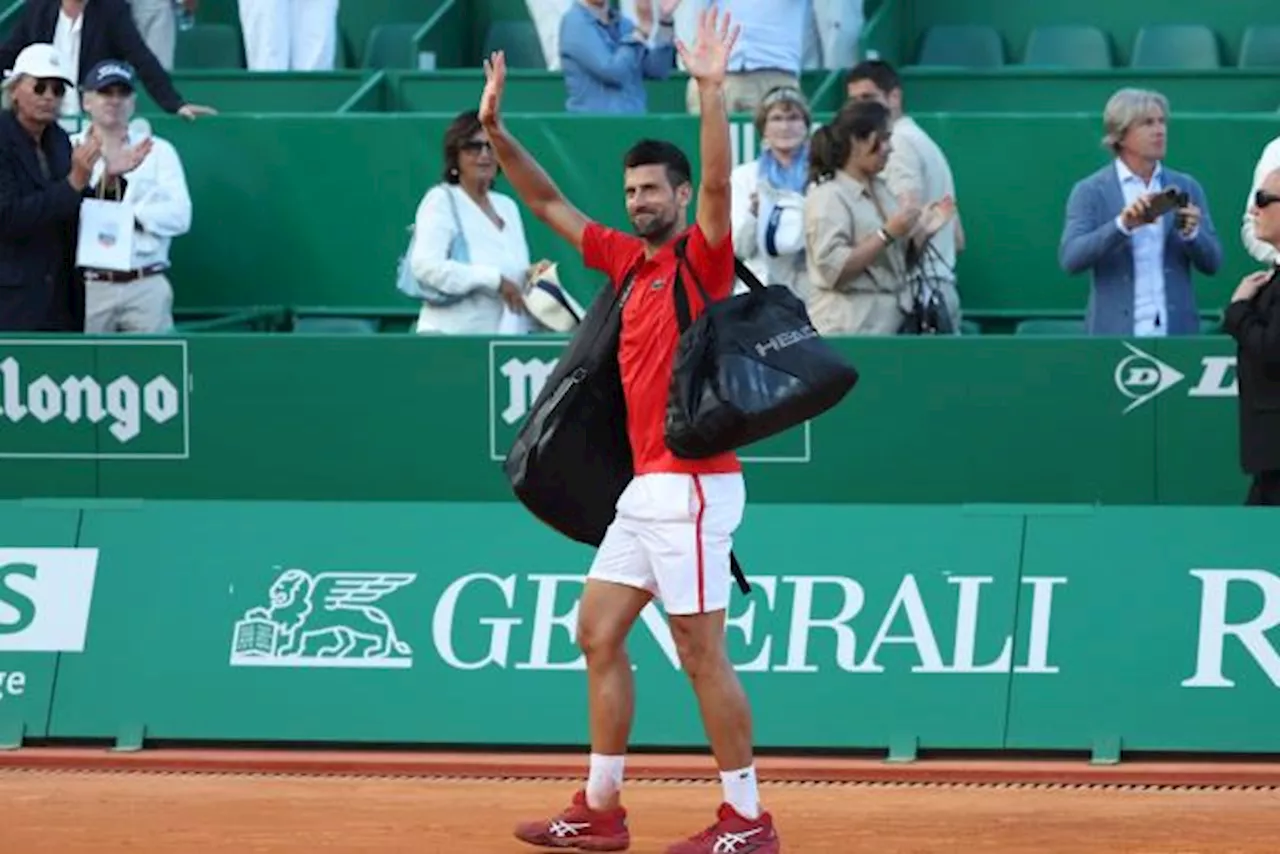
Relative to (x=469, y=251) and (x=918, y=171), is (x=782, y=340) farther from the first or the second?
(x=918, y=171)

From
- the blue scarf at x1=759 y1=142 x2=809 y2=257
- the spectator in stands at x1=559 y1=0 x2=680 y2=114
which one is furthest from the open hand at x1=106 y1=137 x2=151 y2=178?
the blue scarf at x1=759 y1=142 x2=809 y2=257

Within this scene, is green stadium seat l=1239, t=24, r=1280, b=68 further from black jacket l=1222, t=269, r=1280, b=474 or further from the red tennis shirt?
the red tennis shirt

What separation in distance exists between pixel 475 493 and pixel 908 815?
4.11 meters

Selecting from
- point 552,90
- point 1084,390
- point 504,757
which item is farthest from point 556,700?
point 552,90

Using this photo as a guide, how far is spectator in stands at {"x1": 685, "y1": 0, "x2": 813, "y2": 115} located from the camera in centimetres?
1486

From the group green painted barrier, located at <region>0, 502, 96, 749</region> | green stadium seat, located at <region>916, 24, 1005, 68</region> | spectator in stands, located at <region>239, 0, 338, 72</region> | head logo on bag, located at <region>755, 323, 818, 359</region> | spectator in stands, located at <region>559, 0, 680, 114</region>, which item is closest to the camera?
head logo on bag, located at <region>755, 323, 818, 359</region>

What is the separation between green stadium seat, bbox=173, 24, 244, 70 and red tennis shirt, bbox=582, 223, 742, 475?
33.4 ft

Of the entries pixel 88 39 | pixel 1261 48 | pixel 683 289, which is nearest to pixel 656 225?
pixel 683 289

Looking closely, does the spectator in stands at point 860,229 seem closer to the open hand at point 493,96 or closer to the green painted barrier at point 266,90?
the open hand at point 493,96

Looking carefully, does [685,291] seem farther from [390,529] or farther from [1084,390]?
[1084,390]

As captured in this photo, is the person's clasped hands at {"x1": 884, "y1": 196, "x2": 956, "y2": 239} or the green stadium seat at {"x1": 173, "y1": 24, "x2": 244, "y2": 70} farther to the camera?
the green stadium seat at {"x1": 173, "y1": 24, "x2": 244, "y2": 70}

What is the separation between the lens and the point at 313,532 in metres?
10.6

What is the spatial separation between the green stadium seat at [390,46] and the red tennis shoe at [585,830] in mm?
10264

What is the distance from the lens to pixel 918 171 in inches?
520
